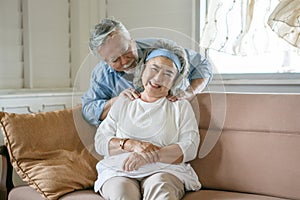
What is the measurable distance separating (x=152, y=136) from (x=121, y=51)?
38 cm

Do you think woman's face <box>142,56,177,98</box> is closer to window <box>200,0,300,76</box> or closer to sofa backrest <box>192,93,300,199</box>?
sofa backrest <box>192,93,300,199</box>

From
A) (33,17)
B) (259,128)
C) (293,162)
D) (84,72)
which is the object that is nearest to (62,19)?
(33,17)

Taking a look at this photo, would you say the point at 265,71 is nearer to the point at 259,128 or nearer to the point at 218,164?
the point at 259,128

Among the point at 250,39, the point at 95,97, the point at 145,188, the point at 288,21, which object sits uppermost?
the point at 288,21

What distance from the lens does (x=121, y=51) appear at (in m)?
1.69

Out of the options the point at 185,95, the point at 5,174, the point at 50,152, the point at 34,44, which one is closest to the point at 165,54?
the point at 185,95

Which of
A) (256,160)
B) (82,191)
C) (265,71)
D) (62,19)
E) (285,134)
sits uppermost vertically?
(62,19)

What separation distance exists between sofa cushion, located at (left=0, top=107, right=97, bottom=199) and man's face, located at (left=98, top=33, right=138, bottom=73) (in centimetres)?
38

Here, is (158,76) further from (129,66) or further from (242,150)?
(242,150)

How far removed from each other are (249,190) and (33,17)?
1.70 meters

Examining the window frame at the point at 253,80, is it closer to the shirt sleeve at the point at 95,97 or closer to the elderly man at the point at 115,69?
the elderly man at the point at 115,69

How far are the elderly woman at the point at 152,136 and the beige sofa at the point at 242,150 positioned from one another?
0.41ft

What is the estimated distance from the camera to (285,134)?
1.79 metres

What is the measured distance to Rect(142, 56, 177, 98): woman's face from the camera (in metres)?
1.63
